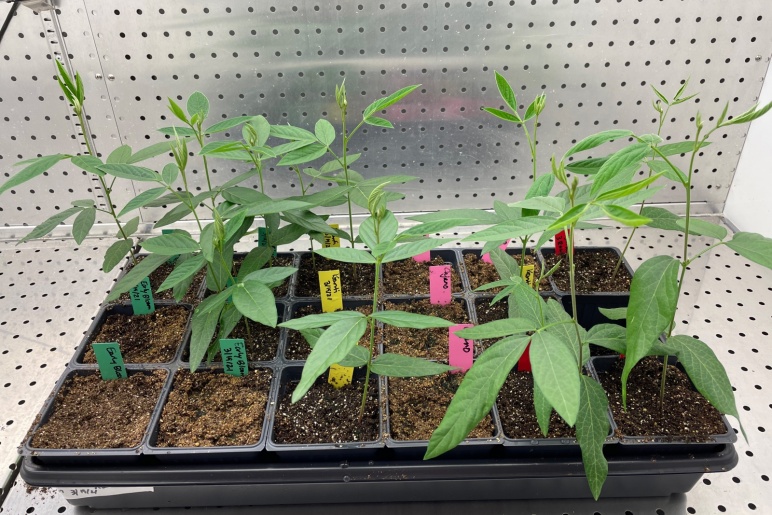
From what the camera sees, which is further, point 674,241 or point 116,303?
point 674,241

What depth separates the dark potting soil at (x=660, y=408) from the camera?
91cm

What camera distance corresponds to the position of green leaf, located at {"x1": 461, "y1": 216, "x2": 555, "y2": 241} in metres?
0.60

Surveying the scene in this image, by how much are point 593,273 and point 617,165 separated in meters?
0.70

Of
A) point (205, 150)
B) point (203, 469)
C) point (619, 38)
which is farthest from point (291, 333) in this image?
point (619, 38)

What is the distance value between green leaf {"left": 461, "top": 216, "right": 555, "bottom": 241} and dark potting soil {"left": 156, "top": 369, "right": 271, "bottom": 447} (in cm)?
58

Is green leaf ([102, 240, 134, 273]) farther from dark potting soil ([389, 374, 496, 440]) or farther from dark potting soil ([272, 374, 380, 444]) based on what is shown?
dark potting soil ([389, 374, 496, 440])

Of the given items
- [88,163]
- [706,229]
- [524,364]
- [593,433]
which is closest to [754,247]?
[706,229]

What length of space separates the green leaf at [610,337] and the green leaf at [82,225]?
96cm

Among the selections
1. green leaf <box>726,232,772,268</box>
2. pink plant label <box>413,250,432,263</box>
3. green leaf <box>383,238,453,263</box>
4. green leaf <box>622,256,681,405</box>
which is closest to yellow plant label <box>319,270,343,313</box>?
pink plant label <box>413,250,432,263</box>

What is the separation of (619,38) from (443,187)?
590mm

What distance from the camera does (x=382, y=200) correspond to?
0.78 metres

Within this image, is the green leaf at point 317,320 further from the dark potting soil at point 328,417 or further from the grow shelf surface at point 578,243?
the grow shelf surface at point 578,243

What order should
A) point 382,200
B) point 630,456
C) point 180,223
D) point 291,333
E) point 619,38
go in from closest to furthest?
point 382,200 → point 630,456 → point 291,333 → point 619,38 → point 180,223

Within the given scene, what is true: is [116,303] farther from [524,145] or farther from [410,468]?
[524,145]
